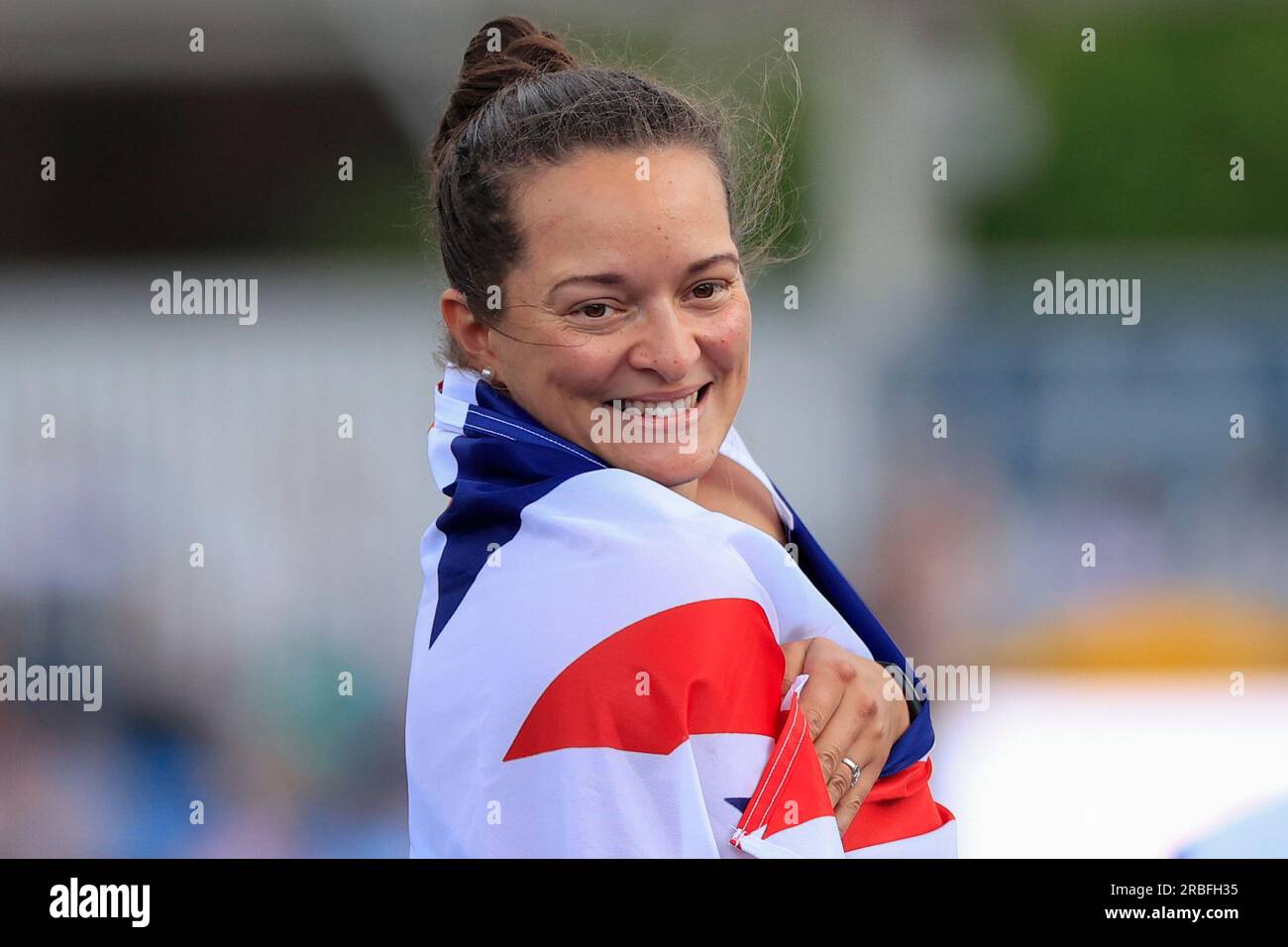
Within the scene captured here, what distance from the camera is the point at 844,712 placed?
1206mm

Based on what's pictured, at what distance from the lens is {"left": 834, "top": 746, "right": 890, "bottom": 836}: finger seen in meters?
1.19

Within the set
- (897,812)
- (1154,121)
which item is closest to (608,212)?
(897,812)

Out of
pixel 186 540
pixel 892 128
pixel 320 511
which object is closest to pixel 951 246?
pixel 892 128

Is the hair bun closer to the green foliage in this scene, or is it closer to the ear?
the ear

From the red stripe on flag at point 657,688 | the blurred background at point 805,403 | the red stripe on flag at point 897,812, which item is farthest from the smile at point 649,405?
the blurred background at point 805,403

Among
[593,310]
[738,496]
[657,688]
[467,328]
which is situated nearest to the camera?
[657,688]

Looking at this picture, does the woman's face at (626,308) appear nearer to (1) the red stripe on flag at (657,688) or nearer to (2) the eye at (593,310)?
(2) the eye at (593,310)

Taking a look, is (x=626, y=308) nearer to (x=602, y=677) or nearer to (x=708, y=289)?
(x=708, y=289)

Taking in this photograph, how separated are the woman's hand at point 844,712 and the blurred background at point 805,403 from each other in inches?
66.2

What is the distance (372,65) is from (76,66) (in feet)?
2.72

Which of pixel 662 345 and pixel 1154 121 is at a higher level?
pixel 1154 121

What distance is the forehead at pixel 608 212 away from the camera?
1.12 meters

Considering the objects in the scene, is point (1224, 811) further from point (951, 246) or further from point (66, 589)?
point (66, 589)

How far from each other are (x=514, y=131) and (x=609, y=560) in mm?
439
